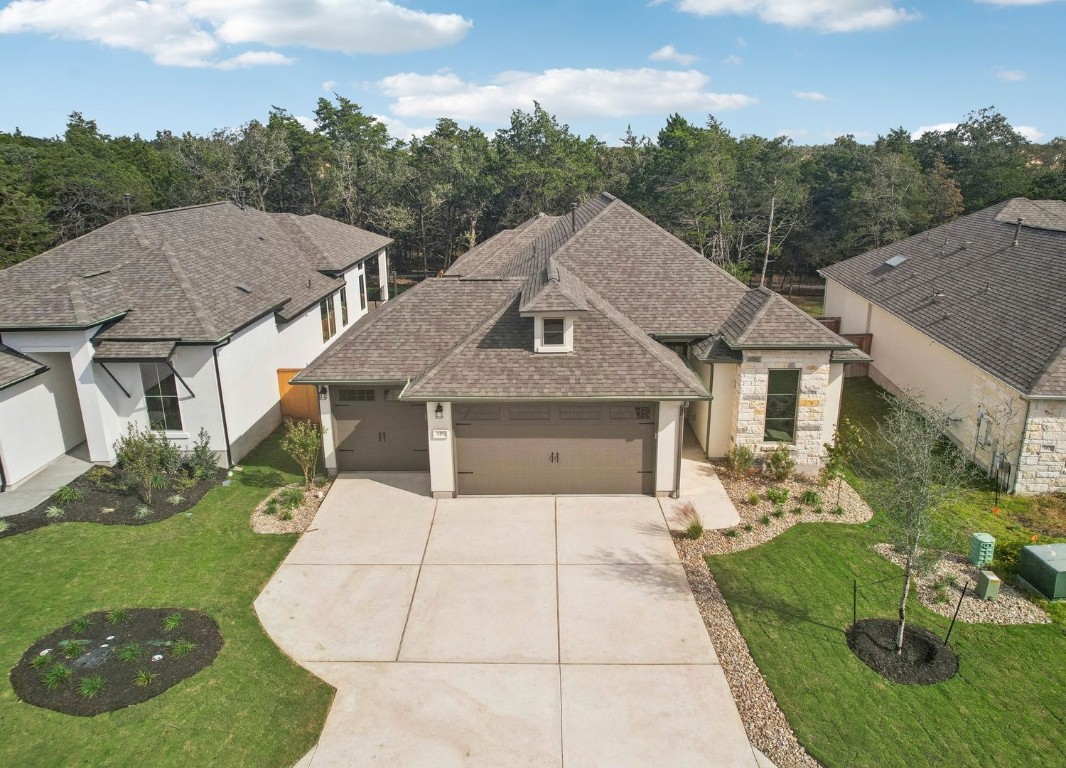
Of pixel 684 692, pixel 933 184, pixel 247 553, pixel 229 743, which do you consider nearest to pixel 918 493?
pixel 684 692

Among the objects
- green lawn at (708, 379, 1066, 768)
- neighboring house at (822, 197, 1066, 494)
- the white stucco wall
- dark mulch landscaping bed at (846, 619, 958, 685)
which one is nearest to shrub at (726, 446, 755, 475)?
the white stucco wall

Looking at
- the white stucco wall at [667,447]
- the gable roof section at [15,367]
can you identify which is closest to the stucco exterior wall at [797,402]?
the white stucco wall at [667,447]

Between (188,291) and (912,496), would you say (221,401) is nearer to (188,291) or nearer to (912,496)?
(188,291)

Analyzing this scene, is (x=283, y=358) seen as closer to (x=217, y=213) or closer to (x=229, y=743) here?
(x=217, y=213)

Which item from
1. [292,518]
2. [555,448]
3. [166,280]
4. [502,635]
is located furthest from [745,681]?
[166,280]

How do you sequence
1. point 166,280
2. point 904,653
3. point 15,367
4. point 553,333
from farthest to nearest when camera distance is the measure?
point 166,280 → point 15,367 → point 553,333 → point 904,653

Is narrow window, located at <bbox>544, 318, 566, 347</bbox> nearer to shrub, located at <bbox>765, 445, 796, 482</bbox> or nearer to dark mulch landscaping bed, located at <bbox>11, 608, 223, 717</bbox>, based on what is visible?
shrub, located at <bbox>765, 445, 796, 482</bbox>
